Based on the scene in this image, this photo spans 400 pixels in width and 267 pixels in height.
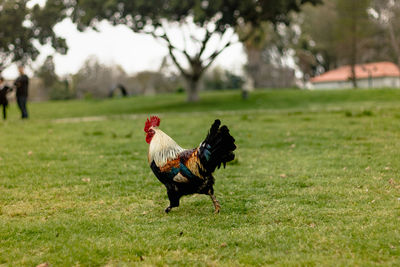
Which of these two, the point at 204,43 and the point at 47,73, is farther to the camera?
the point at 47,73

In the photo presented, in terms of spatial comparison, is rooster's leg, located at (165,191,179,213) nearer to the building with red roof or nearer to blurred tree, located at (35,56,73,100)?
blurred tree, located at (35,56,73,100)

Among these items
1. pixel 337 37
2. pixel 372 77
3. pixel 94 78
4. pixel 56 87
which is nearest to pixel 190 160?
pixel 337 37

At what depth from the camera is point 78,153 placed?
11.0m

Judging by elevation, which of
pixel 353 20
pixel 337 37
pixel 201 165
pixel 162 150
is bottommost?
pixel 201 165

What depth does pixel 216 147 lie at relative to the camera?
550 centimetres

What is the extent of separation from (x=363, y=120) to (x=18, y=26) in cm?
3146

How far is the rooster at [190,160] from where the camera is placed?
5484 millimetres

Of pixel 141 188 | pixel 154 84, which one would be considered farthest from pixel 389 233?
pixel 154 84

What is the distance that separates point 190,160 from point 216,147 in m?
0.48

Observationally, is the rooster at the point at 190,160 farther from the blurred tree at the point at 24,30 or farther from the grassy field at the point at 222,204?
the blurred tree at the point at 24,30

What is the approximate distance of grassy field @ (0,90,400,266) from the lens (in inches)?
181

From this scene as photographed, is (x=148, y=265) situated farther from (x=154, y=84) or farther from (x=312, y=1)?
(x=154, y=84)

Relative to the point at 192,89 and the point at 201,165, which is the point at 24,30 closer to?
the point at 192,89

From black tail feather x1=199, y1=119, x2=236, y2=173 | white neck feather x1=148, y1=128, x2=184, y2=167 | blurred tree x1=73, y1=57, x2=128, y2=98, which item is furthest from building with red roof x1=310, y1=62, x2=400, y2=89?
black tail feather x1=199, y1=119, x2=236, y2=173
